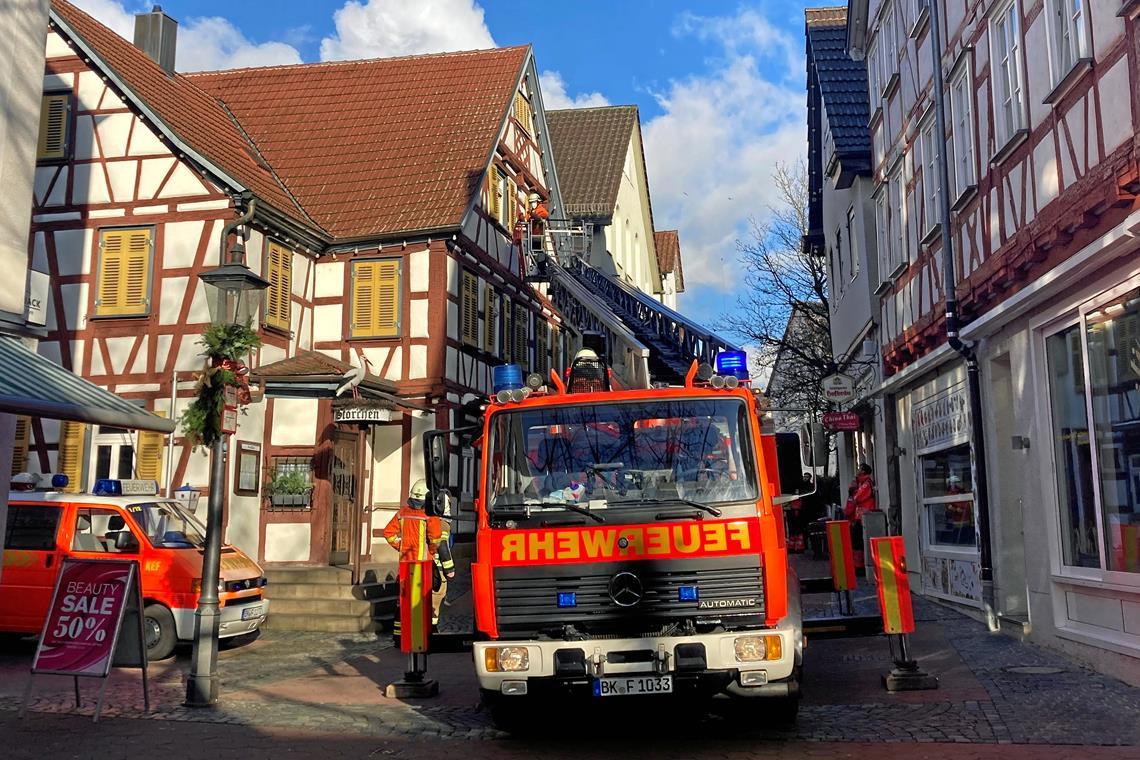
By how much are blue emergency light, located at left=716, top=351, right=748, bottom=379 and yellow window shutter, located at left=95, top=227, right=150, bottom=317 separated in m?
12.5

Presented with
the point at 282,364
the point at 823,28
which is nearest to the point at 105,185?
the point at 282,364

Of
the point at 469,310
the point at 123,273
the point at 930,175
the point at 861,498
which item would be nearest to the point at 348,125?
the point at 469,310

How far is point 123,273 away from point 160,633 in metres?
8.20

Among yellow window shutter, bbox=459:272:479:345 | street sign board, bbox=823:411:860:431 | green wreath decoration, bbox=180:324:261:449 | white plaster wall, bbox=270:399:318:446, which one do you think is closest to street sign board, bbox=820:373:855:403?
street sign board, bbox=823:411:860:431

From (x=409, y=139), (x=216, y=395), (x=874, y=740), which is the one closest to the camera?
(x=874, y=740)

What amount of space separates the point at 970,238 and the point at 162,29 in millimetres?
17454

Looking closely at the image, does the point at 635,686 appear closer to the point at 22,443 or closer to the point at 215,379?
the point at 215,379

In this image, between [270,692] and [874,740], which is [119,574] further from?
[874,740]

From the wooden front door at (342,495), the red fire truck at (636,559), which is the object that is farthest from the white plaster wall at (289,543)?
the red fire truck at (636,559)

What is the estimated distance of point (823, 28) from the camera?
73.3ft

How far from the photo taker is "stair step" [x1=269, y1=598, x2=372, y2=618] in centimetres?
1456

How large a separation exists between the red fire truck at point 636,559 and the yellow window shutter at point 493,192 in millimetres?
14818

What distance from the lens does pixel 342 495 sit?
18.4 meters

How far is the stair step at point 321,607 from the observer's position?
14.6 m
